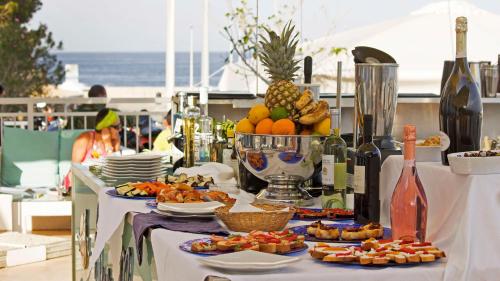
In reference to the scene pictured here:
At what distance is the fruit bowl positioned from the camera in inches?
107

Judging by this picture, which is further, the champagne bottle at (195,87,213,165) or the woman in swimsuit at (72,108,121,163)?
the woman in swimsuit at (72,108,121,163)

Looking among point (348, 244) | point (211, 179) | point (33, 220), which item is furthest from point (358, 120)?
point (33, 220)

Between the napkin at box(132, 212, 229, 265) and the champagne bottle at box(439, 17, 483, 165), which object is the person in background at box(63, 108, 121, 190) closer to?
the napkin at box(132, 212, 229, 265)

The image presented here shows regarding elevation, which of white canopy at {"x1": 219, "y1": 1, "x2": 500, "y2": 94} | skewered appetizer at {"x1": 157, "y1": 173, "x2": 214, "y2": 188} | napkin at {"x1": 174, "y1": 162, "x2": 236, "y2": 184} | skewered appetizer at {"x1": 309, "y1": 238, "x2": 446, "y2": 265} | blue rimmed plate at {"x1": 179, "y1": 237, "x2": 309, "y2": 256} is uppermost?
white canopy at {"x1": 219, "y1": 1, "x2": 500, "y2": 94}

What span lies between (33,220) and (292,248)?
5453mm

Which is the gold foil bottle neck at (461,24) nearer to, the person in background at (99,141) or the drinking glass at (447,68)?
the drinking glass at (447,68)

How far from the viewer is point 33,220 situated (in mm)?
7223

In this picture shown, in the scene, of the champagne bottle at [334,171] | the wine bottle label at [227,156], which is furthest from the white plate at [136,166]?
the champagne bottle at [334,171]

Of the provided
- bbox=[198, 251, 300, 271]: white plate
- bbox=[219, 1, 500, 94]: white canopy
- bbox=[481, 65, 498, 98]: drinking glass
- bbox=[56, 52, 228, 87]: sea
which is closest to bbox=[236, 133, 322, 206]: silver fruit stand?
bbox=[198, 251, 300, 271]: white plate

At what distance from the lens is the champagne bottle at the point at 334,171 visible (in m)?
2.54

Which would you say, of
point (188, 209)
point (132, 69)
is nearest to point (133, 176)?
point (188, 209)

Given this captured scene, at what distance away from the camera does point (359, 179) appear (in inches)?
91.5

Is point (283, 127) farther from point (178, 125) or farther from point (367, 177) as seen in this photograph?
point (178, 125)

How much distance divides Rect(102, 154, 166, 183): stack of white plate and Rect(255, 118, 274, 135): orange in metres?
0.72
